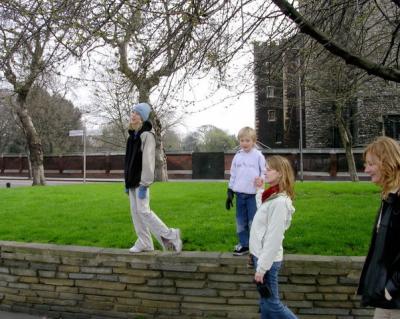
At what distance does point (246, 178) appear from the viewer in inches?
244

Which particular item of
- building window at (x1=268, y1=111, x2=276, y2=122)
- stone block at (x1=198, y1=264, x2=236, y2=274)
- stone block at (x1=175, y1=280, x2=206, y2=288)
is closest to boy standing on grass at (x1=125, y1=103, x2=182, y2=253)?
stone block at (x1=175, y1=280, x2=206, y2=288)

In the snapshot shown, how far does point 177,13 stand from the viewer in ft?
21.4

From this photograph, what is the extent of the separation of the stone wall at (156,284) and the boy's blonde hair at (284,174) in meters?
1.43

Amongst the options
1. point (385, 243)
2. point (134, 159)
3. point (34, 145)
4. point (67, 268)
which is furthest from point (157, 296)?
point (34, 145)

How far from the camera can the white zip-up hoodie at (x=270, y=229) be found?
4203 mm

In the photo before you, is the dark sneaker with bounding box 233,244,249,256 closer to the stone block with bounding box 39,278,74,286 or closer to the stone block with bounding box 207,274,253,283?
the stone block with bounding box 207,274,253,283

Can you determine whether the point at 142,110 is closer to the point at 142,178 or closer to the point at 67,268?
the point at 142,178

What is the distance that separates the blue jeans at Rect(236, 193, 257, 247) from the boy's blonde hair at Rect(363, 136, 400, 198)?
2830 mm

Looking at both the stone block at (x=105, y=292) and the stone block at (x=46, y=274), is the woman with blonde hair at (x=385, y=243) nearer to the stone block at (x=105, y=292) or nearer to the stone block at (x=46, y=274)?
the stone block at (x=105, y=292)

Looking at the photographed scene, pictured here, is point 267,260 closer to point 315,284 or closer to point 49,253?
point 315,284

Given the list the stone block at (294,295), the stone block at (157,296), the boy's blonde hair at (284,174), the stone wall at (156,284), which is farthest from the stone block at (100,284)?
the boy's blonde hair at (284,174)

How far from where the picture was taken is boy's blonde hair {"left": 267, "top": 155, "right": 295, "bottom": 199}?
4.41m

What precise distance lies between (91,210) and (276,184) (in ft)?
21.9

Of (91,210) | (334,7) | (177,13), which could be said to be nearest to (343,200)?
(334,7)
